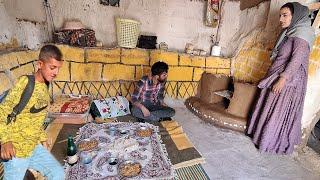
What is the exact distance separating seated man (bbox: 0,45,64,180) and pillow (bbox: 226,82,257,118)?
2.34 metres

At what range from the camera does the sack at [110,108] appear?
9.86ft

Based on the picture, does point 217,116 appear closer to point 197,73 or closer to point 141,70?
point 197,73

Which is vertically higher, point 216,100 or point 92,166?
point 216,100

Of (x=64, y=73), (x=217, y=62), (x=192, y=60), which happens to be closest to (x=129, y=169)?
(x=64, y=73)

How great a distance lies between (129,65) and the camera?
3.46m

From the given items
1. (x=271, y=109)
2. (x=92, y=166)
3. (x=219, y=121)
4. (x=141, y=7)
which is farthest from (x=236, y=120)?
(x=141, y=7)

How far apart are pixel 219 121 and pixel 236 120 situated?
0.76 ft

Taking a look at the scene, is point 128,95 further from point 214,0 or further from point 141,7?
point 214,0

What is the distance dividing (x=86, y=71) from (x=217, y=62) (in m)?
2.16

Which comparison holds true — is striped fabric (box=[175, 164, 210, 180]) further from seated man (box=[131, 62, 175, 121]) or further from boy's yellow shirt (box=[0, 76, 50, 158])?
boy's yellow shirt (box=[0, 76, 50, 158])

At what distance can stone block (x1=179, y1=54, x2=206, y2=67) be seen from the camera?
3.67m

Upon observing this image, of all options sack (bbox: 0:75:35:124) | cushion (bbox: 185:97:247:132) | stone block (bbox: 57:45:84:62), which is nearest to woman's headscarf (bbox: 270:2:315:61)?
cushion (bbox: 185:97:247:132)

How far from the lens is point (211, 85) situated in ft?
11.5

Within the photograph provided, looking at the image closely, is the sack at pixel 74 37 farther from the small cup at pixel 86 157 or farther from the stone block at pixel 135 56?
the small cup at pixel 86 157
